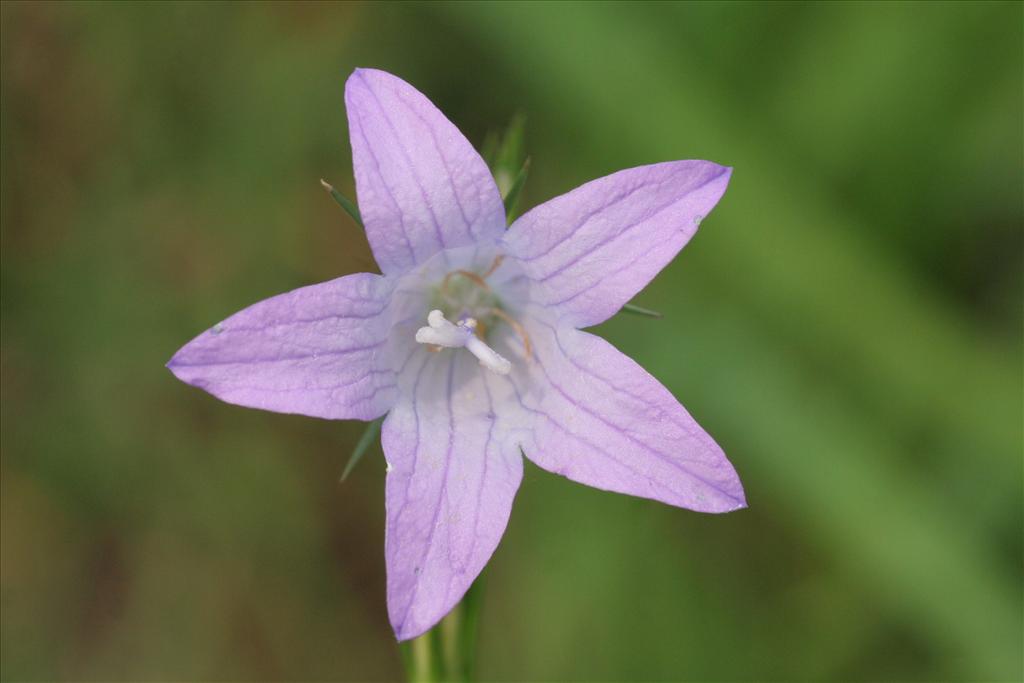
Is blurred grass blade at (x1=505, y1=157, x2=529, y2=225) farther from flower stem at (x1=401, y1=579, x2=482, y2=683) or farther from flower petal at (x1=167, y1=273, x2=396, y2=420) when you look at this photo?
flower stem at (x1=401, y1=579, x2=482, y2=683)

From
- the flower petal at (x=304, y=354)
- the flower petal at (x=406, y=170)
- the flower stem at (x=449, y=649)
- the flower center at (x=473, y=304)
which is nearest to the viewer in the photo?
the flower petal at (x=304, y=354)

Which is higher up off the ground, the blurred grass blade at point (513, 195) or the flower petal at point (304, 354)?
the blurred grass blade at point (513, 195)

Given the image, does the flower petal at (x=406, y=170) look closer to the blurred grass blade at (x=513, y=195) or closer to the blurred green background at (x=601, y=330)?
the blurred grass blade at (x=513, y=195)

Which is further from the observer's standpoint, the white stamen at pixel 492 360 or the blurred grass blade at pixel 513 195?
the white stamen at pixel 492 360

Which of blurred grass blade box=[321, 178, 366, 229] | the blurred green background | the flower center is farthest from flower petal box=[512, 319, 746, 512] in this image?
the blurred green background

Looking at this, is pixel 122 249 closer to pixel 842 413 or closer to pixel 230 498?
pixel 230 498

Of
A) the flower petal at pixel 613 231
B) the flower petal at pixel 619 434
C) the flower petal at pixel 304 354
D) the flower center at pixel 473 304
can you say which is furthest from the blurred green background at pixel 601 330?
the flower petal at pixel 304 354
